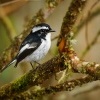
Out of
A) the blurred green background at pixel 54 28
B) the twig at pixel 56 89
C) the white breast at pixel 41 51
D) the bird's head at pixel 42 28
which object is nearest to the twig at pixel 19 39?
the bird's head at pixel 42 28

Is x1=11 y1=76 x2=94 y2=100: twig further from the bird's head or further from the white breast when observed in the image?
the bird's head

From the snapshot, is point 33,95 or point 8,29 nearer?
point 33,95

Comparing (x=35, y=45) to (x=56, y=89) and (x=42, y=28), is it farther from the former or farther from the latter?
(x=56, y=89)

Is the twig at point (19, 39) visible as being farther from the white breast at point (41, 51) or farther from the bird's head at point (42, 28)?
the white breast at point (41, 51)

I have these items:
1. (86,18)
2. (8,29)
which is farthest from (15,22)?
(86,18)

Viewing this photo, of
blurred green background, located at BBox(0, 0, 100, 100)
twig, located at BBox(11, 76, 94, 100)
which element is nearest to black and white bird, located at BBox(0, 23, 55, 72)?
twig, located at BBox(11, 76, 94, 100)

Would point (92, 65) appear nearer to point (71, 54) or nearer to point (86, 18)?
point (71, 54)

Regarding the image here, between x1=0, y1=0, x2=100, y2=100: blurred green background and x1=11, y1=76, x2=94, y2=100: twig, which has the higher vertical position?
x1=11, y1=76, x2=94, y2=100: twig

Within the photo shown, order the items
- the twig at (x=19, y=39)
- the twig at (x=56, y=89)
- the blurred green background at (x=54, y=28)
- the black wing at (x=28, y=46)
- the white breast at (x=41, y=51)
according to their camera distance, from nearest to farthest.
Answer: the twig at (x=56, y=89) < the black wing at (x=28, y=46) < the white breast at (x=41, y=51) < the twig at (x=19, y=39) < the blurred green background at (x=54, y=28)
